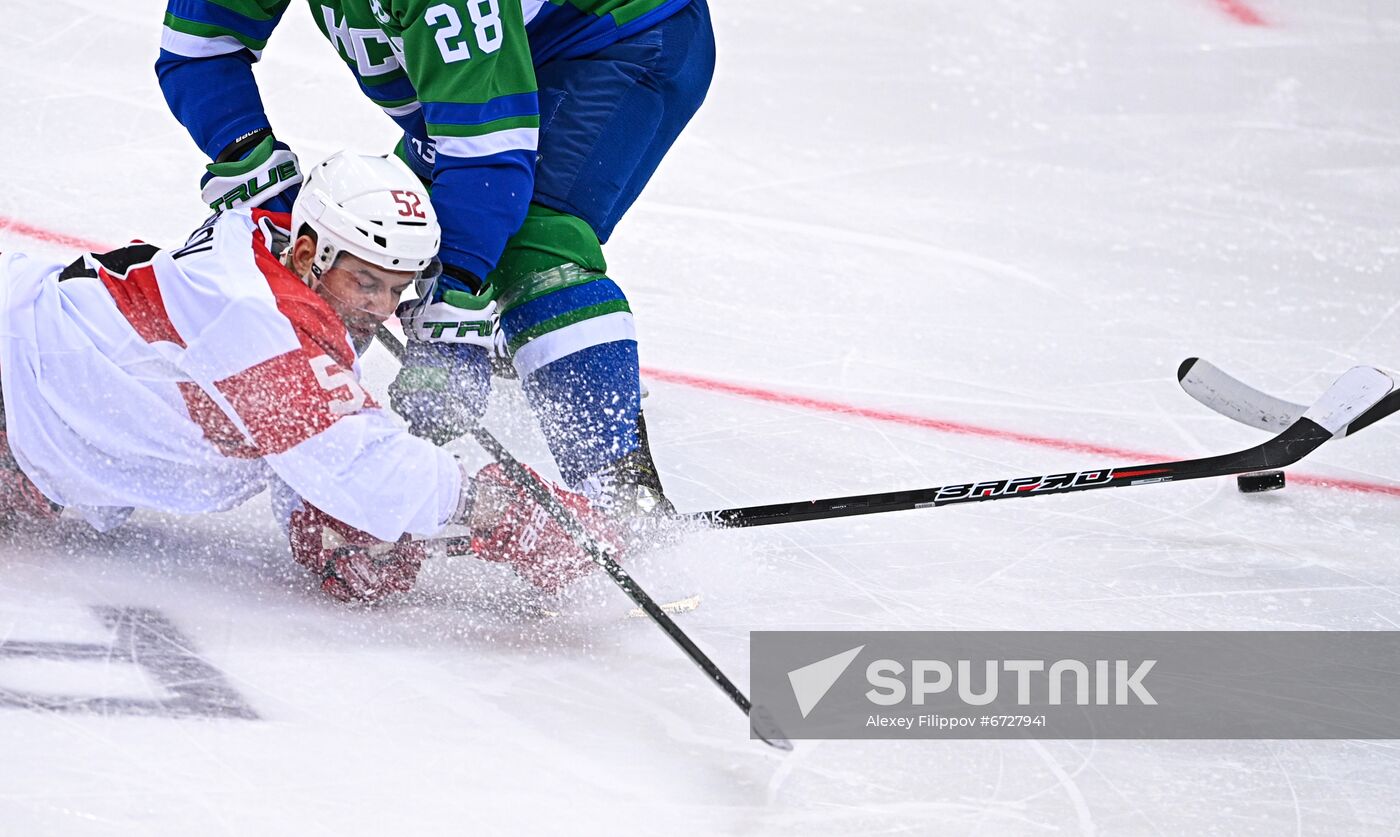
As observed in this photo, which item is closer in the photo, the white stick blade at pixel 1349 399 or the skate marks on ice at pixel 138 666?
the skate marks on ice at pixel 138 666

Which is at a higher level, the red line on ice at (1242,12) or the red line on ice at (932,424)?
the red line on ice at (932,424)

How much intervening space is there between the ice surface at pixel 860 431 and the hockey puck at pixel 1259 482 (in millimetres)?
53

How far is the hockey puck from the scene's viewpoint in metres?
3.29

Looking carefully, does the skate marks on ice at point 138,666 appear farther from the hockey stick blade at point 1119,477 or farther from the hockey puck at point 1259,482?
the hockey puck at point 1259,482

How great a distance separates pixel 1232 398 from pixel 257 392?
209 centimetres

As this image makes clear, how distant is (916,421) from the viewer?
3434 mm

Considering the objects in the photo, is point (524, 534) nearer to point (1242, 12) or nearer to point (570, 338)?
point (570, 338)

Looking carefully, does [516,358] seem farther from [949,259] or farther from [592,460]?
[949,259]

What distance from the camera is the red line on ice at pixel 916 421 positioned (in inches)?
133

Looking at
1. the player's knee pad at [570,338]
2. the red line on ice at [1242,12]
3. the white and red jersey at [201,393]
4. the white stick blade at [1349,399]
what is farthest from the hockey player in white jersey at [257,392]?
the red line on ice at [1242,12]

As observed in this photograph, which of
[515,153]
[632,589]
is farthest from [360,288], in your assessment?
[632,589]

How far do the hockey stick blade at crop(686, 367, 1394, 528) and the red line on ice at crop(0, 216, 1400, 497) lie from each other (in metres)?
0.43

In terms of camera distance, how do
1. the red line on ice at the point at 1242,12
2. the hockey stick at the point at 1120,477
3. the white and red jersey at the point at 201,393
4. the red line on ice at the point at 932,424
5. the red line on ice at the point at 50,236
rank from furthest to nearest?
1. the red line on ice at the point at 1242,12
2. the red line on ice at the point at 50,236
3. the red line on ice at the point at 932,424
4. the hockey stick at the point at 1120,477
5. the white and red jersey at the point at 201,393

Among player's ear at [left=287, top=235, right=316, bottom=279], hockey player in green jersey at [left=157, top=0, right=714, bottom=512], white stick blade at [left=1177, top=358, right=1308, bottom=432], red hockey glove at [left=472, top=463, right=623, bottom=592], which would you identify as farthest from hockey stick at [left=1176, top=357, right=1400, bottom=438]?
player's ear at [left=287, top=235, right=316, bottom=279]
